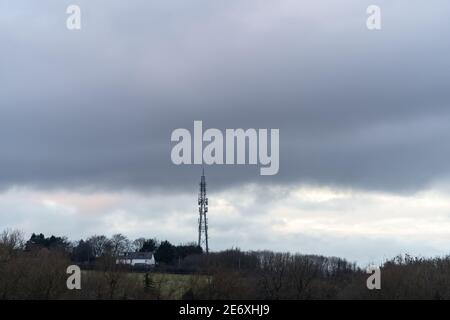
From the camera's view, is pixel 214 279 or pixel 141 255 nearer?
pixel 214 279

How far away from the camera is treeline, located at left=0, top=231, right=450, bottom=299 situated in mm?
74812

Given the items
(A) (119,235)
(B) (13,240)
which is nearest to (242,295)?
(B) (13,240)

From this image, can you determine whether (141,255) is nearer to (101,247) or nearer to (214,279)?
(101,247)

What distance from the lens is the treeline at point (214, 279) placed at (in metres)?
74.8

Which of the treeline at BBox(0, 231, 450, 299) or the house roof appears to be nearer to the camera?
the treeline at BBox(0, 231, 450, 299)

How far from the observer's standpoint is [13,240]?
94.4 metres

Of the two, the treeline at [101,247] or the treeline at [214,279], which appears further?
the treeline at [101,247]

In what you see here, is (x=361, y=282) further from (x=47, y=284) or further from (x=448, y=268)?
(x=47, y=284)

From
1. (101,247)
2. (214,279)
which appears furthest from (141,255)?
(214,279)

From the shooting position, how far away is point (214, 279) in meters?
83.4

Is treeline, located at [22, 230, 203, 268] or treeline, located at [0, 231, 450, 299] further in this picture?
treeline, located at [22, 230, 203, 268]

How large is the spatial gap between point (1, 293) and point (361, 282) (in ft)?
128

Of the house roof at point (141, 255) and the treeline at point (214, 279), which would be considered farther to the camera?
the house roof at point (141, 255)
